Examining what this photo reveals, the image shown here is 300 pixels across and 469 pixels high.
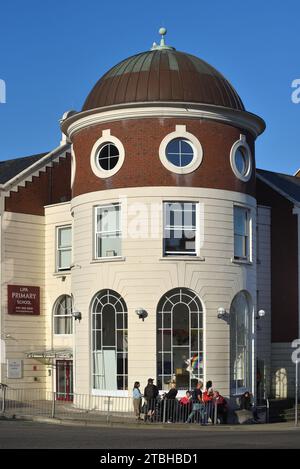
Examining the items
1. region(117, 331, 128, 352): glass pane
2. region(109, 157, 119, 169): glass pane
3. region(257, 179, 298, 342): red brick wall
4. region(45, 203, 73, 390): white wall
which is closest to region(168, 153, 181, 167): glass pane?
region(109, 157, 119, 169): glass pane

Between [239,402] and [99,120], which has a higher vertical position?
[99,120]

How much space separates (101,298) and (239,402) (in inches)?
253

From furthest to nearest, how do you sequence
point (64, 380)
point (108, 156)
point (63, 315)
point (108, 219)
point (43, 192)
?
point (43, 192) → point (63, 315) → point (64, 380) → point (108, 156) → point (108, 219)

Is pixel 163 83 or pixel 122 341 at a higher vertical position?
pixel 163 83

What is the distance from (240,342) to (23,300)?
10.9 metres

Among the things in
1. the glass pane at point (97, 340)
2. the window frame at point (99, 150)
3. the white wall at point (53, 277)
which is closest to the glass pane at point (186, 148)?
the window frame at point (99, 150)

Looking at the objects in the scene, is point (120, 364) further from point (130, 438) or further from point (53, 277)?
point (130, 438)

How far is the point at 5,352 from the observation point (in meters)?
40.4

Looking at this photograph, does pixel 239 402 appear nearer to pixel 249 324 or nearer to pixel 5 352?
pixel 249 324

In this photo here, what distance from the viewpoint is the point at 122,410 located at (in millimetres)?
33781

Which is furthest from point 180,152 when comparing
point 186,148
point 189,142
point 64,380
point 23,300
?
point 64,380
